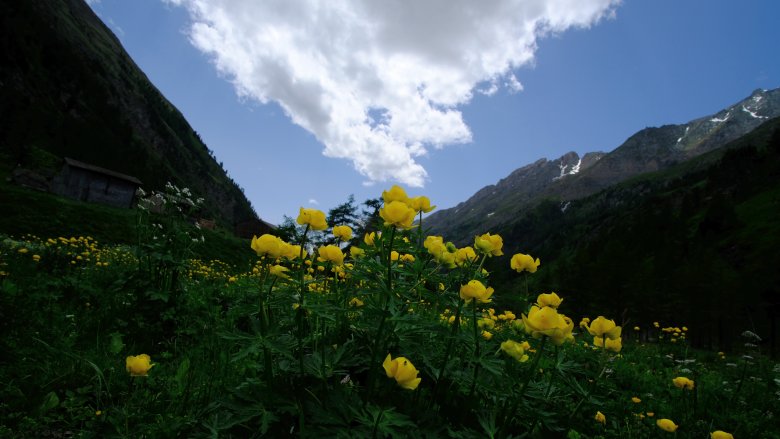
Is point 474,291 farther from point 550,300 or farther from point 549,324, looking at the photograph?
point 550,300

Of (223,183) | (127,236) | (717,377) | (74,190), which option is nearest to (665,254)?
(717,377)

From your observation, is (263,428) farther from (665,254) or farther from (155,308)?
(665,254)

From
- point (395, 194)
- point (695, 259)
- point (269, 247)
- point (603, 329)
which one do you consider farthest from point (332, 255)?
point (695, 259)

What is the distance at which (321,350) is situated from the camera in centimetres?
215

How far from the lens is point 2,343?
10.7ft

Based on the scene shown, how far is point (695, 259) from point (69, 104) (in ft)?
370

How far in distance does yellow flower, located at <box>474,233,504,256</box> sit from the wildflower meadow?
0.4 inches

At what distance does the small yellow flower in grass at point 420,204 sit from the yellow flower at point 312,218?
0.53 metres

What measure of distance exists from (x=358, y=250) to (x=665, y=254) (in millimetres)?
77637

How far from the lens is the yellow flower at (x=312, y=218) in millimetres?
2195

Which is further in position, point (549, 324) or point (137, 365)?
point (137, 365)

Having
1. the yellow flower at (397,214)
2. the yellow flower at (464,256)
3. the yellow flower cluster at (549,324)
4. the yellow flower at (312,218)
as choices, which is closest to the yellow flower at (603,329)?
the yellow flower cluster at (549,324)

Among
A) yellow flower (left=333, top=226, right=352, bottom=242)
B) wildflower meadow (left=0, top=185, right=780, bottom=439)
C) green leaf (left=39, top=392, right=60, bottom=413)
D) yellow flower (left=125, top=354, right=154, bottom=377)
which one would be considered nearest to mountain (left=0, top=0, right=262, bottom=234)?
wildflower meadow (left=0, top=185, right=780, bottom=439)

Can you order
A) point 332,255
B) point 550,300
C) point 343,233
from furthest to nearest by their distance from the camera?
point 343,233, point 550,300, point 332,255
